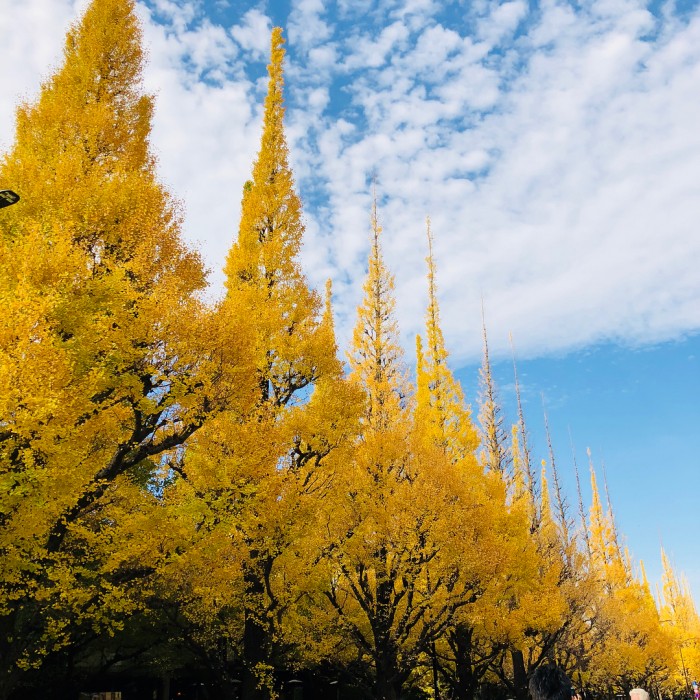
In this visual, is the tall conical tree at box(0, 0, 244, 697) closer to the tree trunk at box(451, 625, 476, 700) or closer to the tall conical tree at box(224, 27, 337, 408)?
the tall conical tree at box(224, 27, 337, 408)

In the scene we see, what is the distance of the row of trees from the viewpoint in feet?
29.1

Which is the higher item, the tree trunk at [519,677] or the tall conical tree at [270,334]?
the tall conical tree at [270,334]

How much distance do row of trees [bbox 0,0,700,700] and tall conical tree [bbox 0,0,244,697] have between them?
0.05 metres

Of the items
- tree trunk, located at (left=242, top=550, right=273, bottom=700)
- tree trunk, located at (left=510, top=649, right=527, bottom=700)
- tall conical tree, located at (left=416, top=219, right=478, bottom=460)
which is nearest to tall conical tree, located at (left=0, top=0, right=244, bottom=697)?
tree trunk, located at (left=242, top=550, right=273, bottom=700)

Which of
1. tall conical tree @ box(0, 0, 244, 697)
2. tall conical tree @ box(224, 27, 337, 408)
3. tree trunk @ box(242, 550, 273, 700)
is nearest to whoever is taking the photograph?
tall conical tree @ box(0, 0, 244, 697)

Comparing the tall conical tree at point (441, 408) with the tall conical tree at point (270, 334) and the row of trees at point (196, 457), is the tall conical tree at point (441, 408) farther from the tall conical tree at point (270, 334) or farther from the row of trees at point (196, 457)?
the tall conical tree at point (270, 334)

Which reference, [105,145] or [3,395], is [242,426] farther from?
[105,145]

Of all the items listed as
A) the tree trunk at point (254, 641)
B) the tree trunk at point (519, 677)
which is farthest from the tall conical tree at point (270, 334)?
the tree trunk at point (519, 677)

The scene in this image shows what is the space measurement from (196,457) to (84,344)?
3.37 metres

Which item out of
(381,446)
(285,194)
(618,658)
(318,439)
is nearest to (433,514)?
(381,446)

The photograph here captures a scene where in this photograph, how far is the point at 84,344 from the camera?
9.09 meters

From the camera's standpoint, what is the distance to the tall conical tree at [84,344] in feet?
26.1

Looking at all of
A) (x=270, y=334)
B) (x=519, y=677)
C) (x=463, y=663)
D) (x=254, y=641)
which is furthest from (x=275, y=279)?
(x=519, y=677)

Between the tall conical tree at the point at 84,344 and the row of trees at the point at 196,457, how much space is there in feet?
0.15
